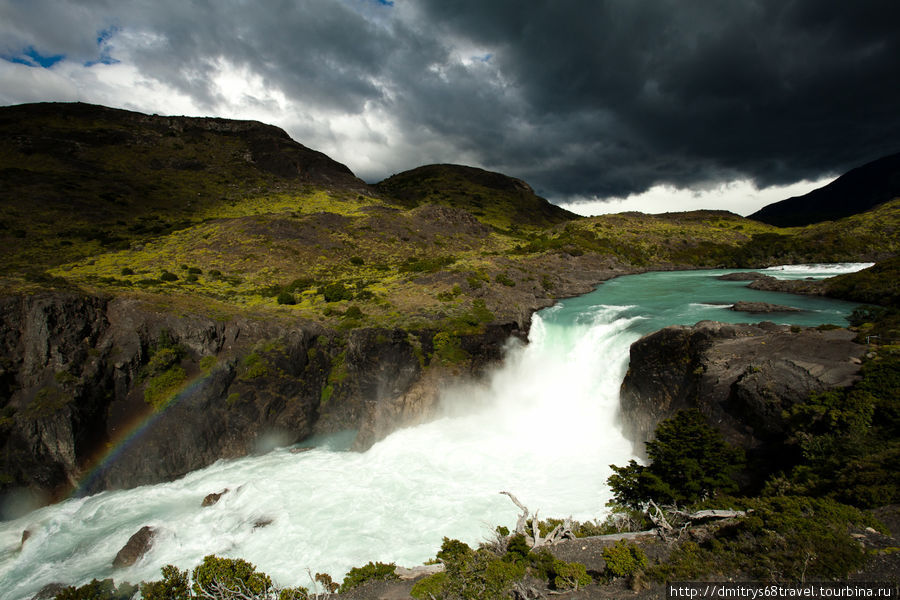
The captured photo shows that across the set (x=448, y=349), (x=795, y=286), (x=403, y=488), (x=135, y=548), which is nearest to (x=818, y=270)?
(x=795, y=286)

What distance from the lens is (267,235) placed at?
67812 millimetres

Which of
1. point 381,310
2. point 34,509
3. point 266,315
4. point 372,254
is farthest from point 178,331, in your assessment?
point 372,254

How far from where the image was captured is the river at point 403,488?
1992cm

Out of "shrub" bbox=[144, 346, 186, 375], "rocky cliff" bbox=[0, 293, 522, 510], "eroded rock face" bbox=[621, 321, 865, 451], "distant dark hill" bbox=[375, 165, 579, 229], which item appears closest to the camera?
"eroded rock face" bbox=[621, 321, 865, 451]

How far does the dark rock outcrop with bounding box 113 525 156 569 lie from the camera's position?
19719 mm

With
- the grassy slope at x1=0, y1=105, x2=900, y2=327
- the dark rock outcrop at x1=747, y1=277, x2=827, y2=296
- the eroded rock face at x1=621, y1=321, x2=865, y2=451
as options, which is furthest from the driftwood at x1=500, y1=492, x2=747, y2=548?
the dark rock outcrop at x1=747, y1=277, x2=827, y2=296

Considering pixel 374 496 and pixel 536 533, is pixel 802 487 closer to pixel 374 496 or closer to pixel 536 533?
pixel 536 533

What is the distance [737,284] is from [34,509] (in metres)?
75.6

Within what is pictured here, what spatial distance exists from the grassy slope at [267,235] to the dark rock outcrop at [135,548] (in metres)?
17.1

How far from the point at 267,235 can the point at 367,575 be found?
65.8m

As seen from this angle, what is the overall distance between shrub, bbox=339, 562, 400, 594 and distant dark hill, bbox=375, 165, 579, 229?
133 m

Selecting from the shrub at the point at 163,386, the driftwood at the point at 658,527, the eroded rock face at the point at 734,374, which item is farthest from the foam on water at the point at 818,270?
the shrub at the point at 163,386

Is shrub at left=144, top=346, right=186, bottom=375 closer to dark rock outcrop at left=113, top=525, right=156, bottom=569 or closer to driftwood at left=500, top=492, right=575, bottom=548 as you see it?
dark rock outcrop at left=113, top=525, right=156, bottom=569

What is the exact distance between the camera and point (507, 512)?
21.9 m
